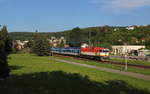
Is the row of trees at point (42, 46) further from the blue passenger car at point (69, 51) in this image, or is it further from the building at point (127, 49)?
the building at point (127, 49)

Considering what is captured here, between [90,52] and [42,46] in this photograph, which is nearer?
[90,52]

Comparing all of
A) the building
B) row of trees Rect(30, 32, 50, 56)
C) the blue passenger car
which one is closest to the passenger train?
the blue passenger car

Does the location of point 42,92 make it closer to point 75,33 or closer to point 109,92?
point 109,92

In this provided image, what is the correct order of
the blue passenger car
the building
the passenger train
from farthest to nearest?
the building → the blue passenger car → the passenger train

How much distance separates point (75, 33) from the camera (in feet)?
442

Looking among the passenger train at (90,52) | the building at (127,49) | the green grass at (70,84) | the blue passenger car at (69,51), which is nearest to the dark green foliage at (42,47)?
the blue passenger car at (69,51)

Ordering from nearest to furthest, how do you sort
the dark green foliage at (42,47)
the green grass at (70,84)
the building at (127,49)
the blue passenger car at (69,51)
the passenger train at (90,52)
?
the green grass at (70,84)
the passenger train at (90,52)
the blue passenger car at (69,51)
the dark green foliage at (42,47)
the building at (127,49)

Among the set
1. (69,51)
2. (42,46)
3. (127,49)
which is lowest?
(69,51)

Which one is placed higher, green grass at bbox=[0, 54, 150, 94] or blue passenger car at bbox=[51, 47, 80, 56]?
blue passenger car at bbox=[51, 47, 80, 56]

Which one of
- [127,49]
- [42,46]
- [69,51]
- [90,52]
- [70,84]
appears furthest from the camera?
[127,49]

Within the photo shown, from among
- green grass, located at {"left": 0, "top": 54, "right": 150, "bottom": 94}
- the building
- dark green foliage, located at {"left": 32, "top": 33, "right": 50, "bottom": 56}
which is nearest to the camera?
green grass, located at {"left": 0, "top": 54, "right": 150, "bottom": 94}

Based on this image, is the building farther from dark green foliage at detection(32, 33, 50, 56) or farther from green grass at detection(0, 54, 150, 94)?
green grass at detection(0, 54, 150, 94)

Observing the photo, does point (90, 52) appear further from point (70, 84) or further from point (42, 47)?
point (70, 84)

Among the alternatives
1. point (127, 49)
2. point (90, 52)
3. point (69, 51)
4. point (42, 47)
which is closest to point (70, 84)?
point (90, 52)
